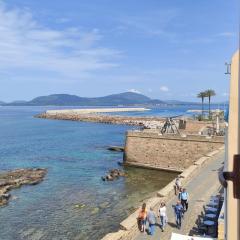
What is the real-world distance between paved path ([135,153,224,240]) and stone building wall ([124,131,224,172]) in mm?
5940

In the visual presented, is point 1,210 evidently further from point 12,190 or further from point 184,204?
point 184,204

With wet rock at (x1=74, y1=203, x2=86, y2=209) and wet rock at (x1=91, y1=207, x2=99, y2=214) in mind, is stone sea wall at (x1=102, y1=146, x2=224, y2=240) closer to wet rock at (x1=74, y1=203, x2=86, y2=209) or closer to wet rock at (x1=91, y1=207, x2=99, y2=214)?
wet rock at (x1=91, y1=207, x2=99, y2=214)

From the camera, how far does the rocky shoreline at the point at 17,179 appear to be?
27.7 meters

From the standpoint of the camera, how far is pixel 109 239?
12.8 m

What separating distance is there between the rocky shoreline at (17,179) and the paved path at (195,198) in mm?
11865

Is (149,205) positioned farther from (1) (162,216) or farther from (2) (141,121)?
(2) (141,121)

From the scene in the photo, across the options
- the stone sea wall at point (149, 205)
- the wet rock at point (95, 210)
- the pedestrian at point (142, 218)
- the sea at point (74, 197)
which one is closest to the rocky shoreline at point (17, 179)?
the sea at point (74, 197)

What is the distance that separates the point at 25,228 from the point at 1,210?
4.02m

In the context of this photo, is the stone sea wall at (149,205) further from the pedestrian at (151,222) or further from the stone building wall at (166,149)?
the stone building wall at (166,149)

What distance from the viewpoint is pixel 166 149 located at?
35562 mm

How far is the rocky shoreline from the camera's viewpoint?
27.7 metres

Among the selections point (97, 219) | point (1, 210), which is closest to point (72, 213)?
point (97, 219)

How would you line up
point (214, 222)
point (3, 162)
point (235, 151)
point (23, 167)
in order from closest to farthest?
1. point (235, 151)
2. point (214, 222)
3. point (23, 167)
4. point (3, 162)

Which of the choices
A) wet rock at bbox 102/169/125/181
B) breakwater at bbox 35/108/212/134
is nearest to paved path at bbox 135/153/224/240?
wet rock at bbox 102/169/125/181
